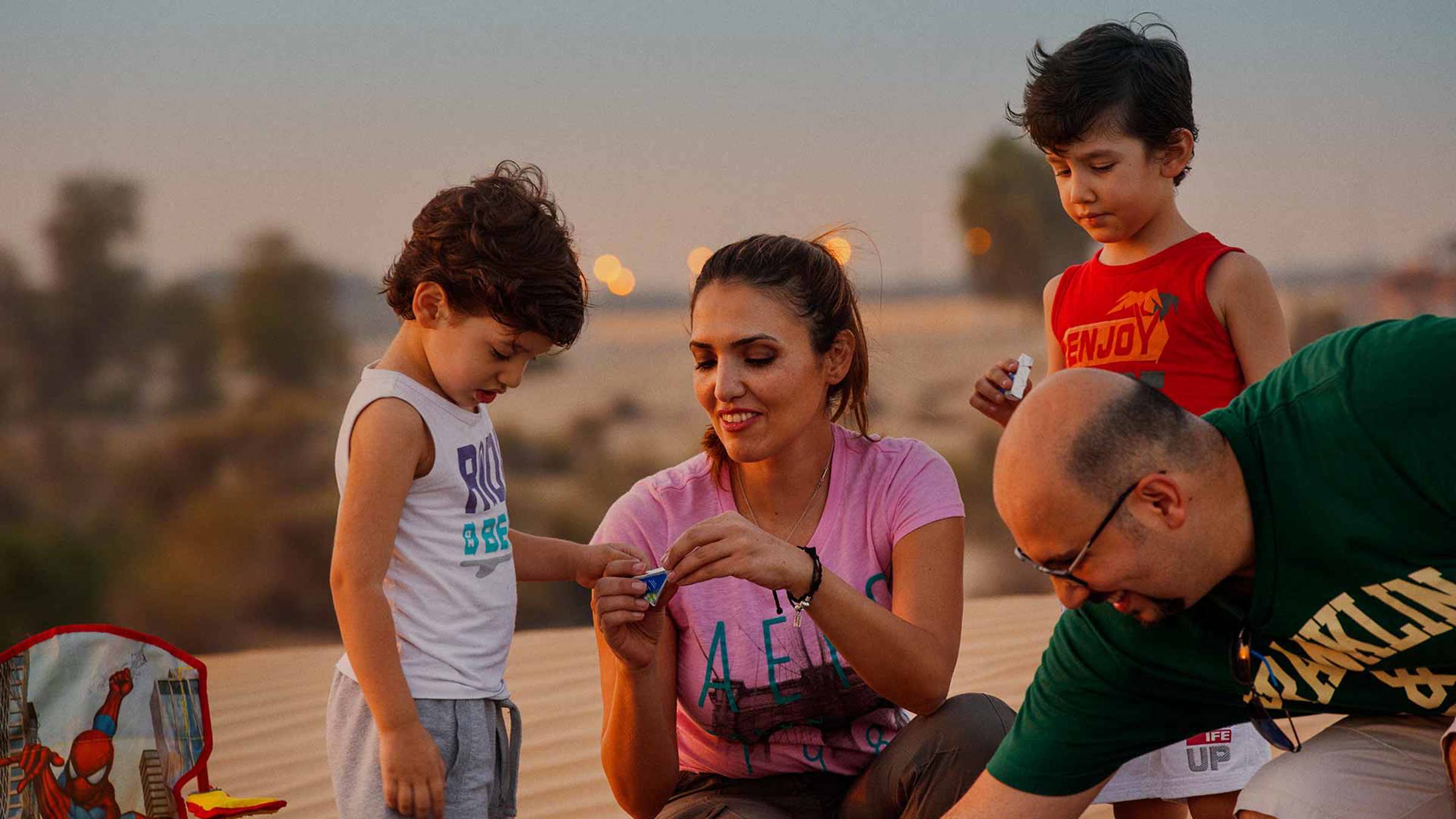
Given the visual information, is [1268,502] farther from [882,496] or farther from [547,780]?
[547,780]

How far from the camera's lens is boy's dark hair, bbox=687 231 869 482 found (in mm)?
2854

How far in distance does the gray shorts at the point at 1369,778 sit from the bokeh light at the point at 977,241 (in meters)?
15.9

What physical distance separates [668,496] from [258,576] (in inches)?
530

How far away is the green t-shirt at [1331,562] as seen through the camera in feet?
6.59

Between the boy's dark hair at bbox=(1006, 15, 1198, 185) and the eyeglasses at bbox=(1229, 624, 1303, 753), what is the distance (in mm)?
1272

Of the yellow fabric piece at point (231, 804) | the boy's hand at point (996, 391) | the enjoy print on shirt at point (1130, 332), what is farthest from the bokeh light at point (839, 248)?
the yellow fabric piece at point (231, 804)

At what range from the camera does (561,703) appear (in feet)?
19.5

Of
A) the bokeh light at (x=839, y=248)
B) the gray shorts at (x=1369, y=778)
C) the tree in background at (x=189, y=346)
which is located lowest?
the tree in background at (x=189, y=346)

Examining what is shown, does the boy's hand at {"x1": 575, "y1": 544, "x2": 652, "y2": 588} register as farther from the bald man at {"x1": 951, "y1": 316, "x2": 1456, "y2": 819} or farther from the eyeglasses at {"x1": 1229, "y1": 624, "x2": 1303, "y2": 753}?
the eyeglasses at {"x1": 1229, "y1": 624, "x2": 1303, "y2": 753}

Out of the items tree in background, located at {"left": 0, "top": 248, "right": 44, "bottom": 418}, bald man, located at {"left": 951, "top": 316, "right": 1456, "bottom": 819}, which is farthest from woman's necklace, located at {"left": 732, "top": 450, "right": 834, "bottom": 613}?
tree in background, located at {"left": 0, "top": 248, "right": 44, "bottom": 418}

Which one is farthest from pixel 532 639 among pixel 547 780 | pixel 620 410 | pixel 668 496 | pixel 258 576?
pixel 620 410

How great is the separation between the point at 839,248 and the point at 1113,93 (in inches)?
26.4

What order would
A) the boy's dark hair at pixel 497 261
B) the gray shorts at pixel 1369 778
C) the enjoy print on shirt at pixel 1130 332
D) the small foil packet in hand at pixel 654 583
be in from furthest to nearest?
the enjoy print on shirt at pixel 1130 332
the boy's dark hair at pixel 497 261
the small foil packet in hand at pixel 654 583
the gray shorts at pixel 1369 778

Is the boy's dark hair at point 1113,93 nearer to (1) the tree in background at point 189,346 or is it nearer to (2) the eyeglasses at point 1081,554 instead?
(2) the eyeglasses at point 1081,554
